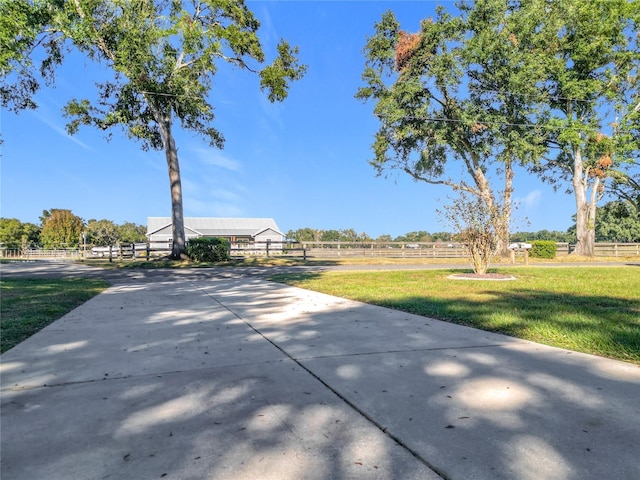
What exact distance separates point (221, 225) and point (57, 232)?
26402 mm

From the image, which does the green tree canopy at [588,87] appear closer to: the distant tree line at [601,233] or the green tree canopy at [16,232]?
the distant tree line at [601,233]

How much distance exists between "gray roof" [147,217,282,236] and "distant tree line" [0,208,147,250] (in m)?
6.72

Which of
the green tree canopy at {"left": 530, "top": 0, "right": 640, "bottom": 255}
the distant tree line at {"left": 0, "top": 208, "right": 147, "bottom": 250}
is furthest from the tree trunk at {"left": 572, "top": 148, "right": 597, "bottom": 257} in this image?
the distant tree line at {"left": 0, "top": 208, "right": 147, "bottom": 250}

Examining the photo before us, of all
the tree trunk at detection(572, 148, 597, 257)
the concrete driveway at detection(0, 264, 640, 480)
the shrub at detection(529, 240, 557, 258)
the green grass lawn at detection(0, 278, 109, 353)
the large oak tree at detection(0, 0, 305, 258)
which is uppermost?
the large oak tree at detection(0, 0, 305, 258)

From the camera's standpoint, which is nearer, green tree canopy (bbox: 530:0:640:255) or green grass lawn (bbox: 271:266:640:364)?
green grass lawn (bbox: 271:266:640:364)

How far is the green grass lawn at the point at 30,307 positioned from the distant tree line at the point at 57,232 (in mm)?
47756

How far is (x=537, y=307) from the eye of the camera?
6242 mm

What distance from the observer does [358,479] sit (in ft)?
5.63

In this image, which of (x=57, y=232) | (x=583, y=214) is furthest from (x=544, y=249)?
(x=57, y=232)

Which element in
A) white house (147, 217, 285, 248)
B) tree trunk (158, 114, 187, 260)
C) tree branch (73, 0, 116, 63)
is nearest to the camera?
tree branch (73, 0, 116, 63)

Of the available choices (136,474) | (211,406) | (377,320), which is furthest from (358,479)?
(377,320)

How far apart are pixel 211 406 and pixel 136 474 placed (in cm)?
77

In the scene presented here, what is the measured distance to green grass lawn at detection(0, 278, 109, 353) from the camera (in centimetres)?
466

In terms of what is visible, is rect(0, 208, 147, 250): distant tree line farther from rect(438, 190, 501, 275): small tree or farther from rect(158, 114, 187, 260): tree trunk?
rect(438, 190, 501, 275): small tree
